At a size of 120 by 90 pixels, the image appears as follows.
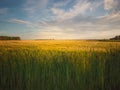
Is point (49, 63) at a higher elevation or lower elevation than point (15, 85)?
higher

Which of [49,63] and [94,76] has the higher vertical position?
[49,63]

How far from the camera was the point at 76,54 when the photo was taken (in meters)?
2.61

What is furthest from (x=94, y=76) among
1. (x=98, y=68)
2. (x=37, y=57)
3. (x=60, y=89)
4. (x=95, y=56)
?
(x=37, y=57)

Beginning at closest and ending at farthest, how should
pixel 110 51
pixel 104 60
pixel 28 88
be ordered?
pixel 28 88
pixel 104 60
pixel 110 51

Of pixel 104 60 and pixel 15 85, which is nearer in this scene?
pixel 15 85

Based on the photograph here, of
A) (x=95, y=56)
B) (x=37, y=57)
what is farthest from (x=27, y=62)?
(x=95, y=56)

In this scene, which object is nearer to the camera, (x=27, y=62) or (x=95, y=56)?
(x=27, y=62)

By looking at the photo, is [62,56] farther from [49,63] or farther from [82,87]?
[82,87]

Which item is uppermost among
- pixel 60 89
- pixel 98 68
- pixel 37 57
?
pixel 37 57

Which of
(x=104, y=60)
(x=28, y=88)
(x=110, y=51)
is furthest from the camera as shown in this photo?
(x=110, y=51)

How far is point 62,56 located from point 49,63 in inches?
8.3

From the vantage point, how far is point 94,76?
2504mm

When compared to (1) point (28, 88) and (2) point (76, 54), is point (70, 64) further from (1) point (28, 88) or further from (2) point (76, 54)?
(1) point (28, 88)

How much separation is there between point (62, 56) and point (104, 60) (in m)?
0.59
